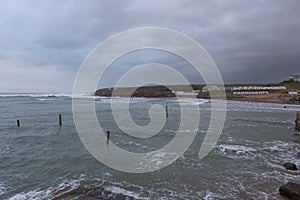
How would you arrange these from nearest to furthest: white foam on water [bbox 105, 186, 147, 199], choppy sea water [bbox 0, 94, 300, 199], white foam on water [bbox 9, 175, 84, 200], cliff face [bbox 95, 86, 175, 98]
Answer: white foam on water [bbox 9, 175, 84, 200]
white foam on water [bbox 105, 186, 147, 199]
choppy sea water [bbox 0, 94, 300, 199]
cliff face [bbox 95, 86, 175, 98]

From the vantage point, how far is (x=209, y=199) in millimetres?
7227

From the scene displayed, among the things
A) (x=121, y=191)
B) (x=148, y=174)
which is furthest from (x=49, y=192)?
(x=148, y=174)

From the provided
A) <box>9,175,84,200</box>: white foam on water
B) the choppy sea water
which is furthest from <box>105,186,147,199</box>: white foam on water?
<box>9,175,84,200</box>: white foam on water

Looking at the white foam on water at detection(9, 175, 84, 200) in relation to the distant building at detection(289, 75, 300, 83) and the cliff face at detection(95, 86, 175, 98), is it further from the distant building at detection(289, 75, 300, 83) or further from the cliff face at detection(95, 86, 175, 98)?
the distant building at detection(289, 75, 300, 83)

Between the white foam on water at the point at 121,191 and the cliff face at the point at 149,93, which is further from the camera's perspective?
the cliff face at the point at 149,93

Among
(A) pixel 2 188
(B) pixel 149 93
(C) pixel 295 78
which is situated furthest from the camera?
(C) pixel 295 78

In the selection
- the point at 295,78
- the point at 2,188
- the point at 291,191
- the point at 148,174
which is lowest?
the point at 148,174

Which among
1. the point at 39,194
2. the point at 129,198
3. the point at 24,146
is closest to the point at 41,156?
the point at 24,146

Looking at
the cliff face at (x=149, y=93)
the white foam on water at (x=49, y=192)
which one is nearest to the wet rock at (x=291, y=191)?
the white foam on water at (x=49, y=192)

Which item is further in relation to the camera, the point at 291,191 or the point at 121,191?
the point at 121,191

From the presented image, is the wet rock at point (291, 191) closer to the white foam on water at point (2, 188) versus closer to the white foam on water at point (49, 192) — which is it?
the white foam on water at point (49, 192)

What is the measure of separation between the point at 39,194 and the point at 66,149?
6.30m

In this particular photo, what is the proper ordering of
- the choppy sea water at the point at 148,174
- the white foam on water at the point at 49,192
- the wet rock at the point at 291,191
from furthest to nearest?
1. the choppy sea water at the point at 148,174
2. the white foam on water at the point at 49,192
3. the wet rock at the point at 291,191

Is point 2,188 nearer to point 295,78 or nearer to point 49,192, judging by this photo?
point 49,192
